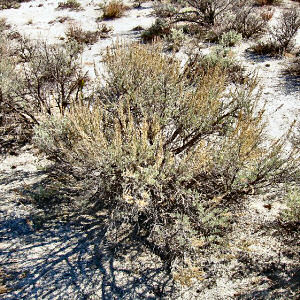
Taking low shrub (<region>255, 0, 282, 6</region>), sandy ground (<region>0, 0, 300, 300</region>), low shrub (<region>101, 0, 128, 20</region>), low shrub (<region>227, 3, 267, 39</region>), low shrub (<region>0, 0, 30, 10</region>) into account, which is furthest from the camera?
low shrub (<region>0, 0, 30, 10</region>)

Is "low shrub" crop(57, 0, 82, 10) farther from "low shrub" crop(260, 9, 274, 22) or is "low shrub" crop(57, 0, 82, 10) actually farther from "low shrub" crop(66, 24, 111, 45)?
"low shrub" crop(260, 9, 274, 22)

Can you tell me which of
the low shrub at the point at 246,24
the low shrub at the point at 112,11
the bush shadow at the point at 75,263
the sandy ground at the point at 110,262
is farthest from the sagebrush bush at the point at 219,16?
the bush shadow at the point at 75,263

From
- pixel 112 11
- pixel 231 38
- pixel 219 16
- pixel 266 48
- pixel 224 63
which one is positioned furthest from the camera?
pixel 112 11

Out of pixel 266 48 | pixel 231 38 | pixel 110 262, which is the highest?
pixel 231 38

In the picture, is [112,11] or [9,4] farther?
[9,4]

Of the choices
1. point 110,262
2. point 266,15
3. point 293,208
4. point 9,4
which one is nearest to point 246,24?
point 266,15

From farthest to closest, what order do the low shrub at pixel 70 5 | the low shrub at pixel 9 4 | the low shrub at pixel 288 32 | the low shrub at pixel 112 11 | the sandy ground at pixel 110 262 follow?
1. the low shrub at pixel 9 4
2. the low shrub at pixel 70 5
3. the low shrub at pixel 112 11
4. the low shrub at pixel 288 32
5. the sandy ground at pixel 110 262

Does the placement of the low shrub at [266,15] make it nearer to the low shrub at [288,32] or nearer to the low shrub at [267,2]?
the low shrub at [267,2]

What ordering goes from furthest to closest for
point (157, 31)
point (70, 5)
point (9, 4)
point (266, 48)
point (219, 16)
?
1. point (9, 4)
2. point (70, 5)
3. point (219, 16)
4. point (157, 31)
5. point (266, 48)

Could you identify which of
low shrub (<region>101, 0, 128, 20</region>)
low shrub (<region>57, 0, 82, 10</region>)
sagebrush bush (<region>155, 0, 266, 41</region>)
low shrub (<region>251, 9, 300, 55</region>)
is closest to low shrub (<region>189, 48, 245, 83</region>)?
low shrub (<region>251, 9, 300, 55</region>)

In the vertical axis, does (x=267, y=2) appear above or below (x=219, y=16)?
above

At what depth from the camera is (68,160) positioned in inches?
138

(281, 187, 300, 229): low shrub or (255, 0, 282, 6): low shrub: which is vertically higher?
(255, 0, 282, 6): low shrub

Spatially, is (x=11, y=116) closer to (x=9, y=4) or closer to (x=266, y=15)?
(x=266, y=15)
